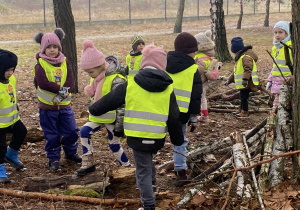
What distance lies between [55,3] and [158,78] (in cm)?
724

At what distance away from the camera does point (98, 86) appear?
5656 mm

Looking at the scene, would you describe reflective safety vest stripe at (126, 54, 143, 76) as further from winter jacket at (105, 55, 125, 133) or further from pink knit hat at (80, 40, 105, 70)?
pink knit hat at (80, 40, 105, 70)

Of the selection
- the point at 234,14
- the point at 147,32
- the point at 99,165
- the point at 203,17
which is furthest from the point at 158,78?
the point at 234,14

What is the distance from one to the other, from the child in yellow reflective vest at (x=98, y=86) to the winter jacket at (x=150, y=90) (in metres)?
0.97

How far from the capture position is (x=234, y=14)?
42.3 metres

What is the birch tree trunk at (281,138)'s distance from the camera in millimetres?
4598

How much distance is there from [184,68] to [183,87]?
0.26 metres

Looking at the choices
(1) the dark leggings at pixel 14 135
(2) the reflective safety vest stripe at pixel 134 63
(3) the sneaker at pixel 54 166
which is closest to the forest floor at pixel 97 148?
(3) the sneaker at pixel 54 166

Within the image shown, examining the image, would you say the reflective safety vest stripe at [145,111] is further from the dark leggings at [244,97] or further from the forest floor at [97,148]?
the dark leggings at [244,97]

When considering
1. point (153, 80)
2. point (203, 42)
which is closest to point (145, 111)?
point (153, 80)

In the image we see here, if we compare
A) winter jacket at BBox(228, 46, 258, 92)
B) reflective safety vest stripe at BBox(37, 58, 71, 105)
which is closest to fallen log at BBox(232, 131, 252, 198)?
reflective safety vest stripe at BBox(37, 58, 71, 105)

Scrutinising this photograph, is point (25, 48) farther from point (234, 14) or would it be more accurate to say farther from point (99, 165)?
point (234, 14)

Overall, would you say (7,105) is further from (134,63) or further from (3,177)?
(134,63)

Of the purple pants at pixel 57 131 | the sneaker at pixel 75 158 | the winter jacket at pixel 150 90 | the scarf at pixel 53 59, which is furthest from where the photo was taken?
the sneaker at pixel 75 158
